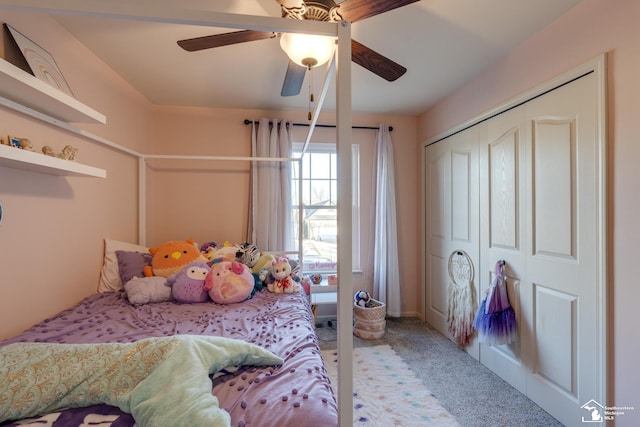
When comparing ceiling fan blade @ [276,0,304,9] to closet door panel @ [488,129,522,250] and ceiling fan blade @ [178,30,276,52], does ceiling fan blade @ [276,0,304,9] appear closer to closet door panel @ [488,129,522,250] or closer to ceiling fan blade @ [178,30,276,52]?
ceiling fan blade @ [178,30,276,52]

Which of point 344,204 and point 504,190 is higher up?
point 504,190

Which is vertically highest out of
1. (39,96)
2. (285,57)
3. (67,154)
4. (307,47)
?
(285,57)

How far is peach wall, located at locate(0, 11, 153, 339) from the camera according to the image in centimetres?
136

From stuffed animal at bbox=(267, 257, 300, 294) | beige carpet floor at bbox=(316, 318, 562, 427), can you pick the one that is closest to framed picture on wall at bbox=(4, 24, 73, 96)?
stuffed animal at bbox=(267, 257, 300, 294)

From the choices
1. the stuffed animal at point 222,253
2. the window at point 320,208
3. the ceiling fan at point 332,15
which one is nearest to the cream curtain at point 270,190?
the window at point 320,208

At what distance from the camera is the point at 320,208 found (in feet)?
10.3

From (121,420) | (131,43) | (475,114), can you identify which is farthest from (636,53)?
(131,43)

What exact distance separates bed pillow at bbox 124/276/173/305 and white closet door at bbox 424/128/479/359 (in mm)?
2424

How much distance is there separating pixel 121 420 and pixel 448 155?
2903mm

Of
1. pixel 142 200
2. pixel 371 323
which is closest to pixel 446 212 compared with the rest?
pixel 371 323

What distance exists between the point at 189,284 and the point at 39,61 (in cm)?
145

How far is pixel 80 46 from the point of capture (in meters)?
1.82

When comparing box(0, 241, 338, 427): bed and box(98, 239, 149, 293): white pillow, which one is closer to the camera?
box(0, 241, 338, 427): bed

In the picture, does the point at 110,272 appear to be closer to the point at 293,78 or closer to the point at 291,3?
the point at 293,78
